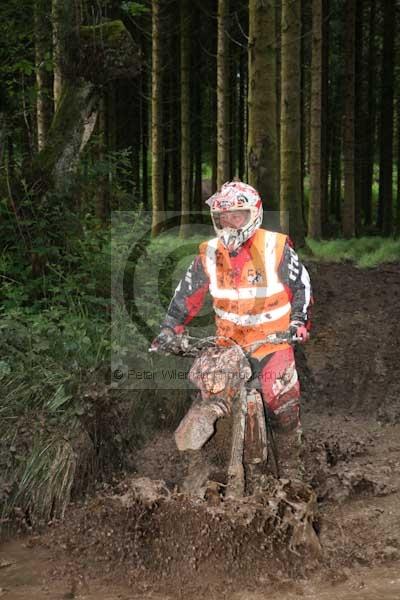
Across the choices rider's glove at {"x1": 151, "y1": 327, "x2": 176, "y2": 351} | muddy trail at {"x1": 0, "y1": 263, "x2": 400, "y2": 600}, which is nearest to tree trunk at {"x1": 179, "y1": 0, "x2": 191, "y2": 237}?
muddy trail at {"x1": 0, "y1": 263, "x2": 400, "y2": 600}

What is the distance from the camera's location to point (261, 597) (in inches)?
158

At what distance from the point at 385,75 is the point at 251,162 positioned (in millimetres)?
11731

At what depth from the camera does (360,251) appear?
1633 cm

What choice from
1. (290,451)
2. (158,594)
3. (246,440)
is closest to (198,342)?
(246,440)

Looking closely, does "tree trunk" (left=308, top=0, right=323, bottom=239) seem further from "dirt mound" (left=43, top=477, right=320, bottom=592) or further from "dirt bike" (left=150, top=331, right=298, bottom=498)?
"dirt mound" (left=43, top=477, right=320, bottom=592)

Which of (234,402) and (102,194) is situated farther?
(102,194)

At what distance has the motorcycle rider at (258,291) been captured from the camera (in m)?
4.64

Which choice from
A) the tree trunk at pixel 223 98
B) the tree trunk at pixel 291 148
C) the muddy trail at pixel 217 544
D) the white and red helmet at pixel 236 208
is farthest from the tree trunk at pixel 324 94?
the white and red helmet at pixel 236 208

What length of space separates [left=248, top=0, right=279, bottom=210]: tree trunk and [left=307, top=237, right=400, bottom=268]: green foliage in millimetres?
3672

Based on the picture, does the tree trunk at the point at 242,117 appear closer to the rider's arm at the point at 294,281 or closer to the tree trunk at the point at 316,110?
the tree trunk at the point at 316,110

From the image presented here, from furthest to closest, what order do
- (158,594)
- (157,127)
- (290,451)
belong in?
(157,127) < (290,451) < (158,594)

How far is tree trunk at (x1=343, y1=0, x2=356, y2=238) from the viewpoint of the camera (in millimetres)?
18500

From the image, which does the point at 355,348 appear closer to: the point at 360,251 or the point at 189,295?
the point at 189,295

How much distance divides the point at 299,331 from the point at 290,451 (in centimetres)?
97
